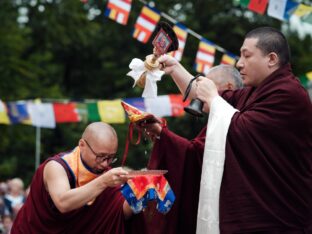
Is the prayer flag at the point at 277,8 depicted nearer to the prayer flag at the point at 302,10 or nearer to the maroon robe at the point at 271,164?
the prayer flag at the point at 302,10

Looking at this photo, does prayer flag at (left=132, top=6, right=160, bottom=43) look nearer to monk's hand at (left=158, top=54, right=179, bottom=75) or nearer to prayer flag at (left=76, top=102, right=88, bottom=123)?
prayer flag at (left=76, top=102, right=88, bottom=123)

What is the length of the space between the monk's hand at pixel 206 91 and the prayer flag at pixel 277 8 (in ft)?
12.4

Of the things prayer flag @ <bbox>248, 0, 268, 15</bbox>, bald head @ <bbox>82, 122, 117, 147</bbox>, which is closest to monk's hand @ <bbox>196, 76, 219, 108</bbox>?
bald head @ <bbox>82, 122, 117, 147</bbox>

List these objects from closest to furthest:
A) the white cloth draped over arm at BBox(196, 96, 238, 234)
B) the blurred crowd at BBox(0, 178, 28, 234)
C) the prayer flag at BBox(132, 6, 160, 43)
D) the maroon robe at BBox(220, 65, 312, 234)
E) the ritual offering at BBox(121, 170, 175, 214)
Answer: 1. the maroon robe at BBox(220, 65, 312, 234)
2. the white cloth draped over arm at BBox(196, 96, 238, 234)
3. the ritual offering at BBox(121, 170, 175, 214)
4. the prayer flag at BBox(132, 6, 160, 43)
5. the blurred crowd at BBox(0, 178, 28, 234)

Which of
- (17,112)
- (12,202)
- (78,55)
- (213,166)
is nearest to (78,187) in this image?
(213,166)

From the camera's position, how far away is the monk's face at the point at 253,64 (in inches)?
137

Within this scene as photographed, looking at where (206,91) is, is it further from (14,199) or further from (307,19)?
(14,199)

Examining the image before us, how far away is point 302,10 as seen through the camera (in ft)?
23.9

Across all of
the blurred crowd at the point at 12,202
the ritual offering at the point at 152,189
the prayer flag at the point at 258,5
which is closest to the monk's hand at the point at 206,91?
the ritual offering at the point at 152,189

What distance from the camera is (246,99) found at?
3.65 metres

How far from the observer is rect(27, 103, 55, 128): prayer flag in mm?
13406

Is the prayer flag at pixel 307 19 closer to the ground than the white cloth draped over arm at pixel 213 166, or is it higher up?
higher up

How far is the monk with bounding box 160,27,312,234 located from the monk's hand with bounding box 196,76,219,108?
0.13 ft

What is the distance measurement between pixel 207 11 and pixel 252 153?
21.6m
